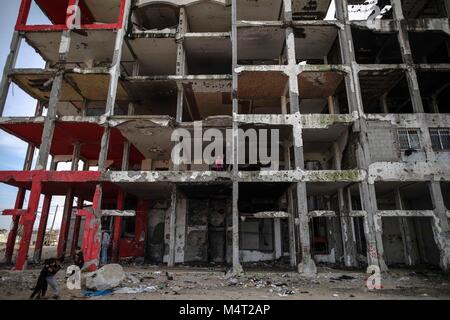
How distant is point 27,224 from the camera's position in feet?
39.4

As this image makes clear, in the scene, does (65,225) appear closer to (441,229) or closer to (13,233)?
(13,233)

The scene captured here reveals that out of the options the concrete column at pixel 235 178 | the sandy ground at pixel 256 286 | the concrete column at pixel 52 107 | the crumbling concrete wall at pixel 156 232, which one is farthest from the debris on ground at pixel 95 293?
the crumbling concrete wall at pixel 156 232

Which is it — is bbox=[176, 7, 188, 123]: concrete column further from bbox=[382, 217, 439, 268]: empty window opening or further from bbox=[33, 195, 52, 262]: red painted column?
bbox=[382, 217, 439, 268]: empty window opening

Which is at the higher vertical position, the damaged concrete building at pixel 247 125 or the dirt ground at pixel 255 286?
the damaged concrete building at pixel 247 125

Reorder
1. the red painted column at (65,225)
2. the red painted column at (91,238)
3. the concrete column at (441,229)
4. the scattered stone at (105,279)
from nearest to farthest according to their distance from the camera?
the scattered stone at (105,279), the red painted column at (91,238), the concrete column at (441,229), the red painted column at (65,225)

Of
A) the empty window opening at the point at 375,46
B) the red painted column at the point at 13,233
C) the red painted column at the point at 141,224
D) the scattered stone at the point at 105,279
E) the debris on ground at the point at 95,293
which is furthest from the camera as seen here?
the red painted column at the point at 141,224


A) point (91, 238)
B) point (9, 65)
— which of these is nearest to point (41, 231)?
point (91, 238)

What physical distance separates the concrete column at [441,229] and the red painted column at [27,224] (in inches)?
713

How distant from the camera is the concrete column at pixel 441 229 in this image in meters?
12.0

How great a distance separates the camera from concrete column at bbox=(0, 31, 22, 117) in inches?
572


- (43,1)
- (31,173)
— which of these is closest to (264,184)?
(31,173)

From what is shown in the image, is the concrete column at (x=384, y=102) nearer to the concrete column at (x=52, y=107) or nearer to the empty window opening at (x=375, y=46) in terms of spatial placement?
the empty window opening at (x=375, y=46)
